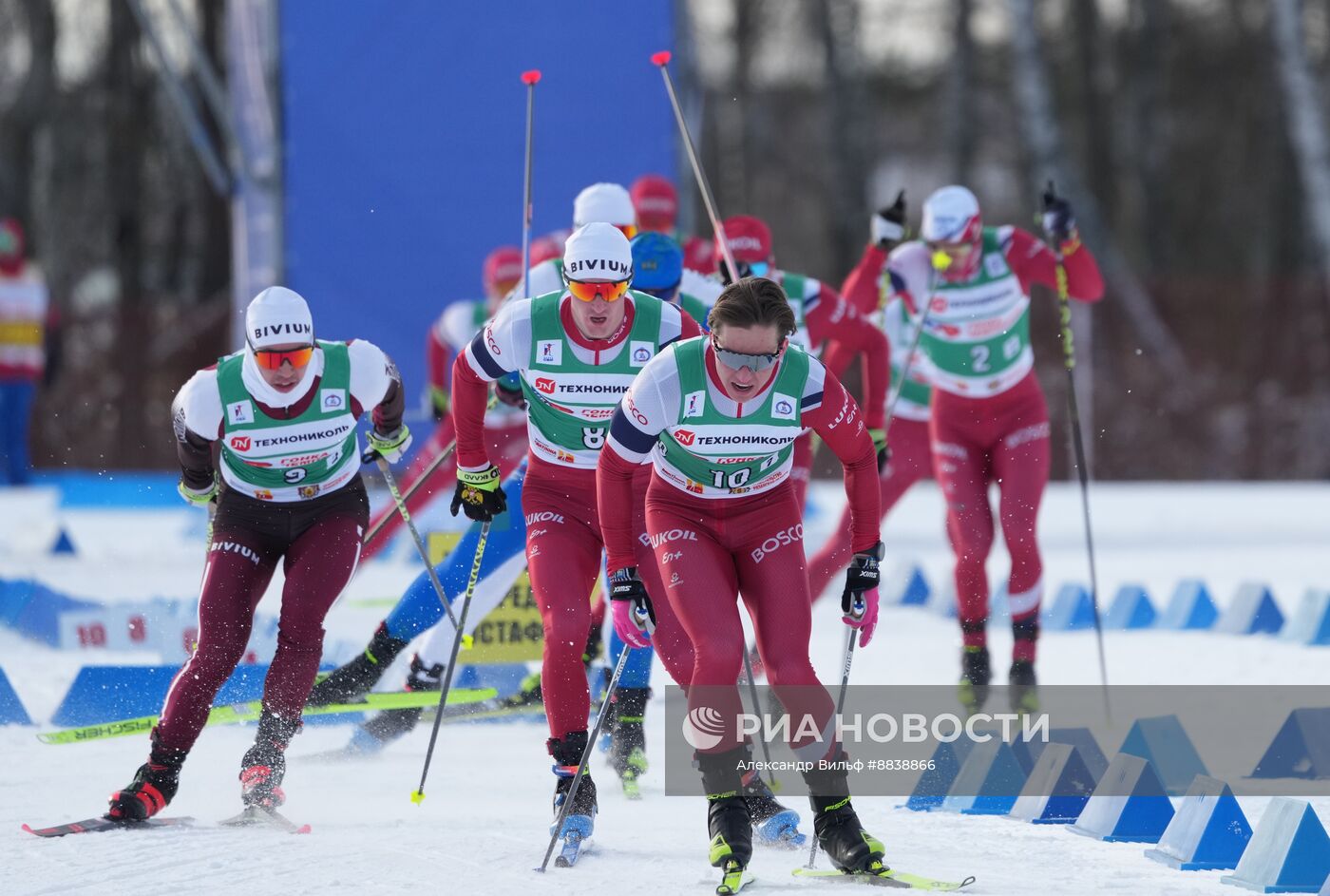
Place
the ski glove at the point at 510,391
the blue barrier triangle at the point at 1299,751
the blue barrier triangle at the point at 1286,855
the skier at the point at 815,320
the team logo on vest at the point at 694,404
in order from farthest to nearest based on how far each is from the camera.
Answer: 1. the skier at the point at 815,320
2. the ski glove at the point at 510,391
3. the blue barrier triangle at the point at 1299,751
4. the team logo on vest at the point at 694,404
5. the blue barrier triangle at the point at 1286,855

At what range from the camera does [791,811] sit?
220 inches

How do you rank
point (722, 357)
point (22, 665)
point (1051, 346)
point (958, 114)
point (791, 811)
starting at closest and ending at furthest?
point (722, 357), point (791, 811), point (22, 665), point (1051, 346), point (958, 114)

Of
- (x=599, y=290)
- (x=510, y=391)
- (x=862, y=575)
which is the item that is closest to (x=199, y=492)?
(x=510, y=391)

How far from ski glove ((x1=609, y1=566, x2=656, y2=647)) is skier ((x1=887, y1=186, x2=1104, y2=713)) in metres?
2.58

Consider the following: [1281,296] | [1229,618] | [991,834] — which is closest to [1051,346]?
[1281,296]

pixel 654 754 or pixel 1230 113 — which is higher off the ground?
pixel 1230 113

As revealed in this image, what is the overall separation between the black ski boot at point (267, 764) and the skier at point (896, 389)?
2.49m

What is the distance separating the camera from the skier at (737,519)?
16.8 feet

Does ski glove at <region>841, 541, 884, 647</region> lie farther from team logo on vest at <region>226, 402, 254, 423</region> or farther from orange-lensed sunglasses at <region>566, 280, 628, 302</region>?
team logo on vest at <region>226, 402, 254, 423</region>

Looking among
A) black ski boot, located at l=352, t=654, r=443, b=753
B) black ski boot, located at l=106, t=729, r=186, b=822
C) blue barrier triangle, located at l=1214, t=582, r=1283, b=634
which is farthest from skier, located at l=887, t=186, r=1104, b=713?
black ski boot, located at l=106, t=729, r=186, b=822

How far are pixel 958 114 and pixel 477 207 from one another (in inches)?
521

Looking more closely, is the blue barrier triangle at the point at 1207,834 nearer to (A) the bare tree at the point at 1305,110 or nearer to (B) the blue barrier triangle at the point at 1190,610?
(B) the blue barrier triangle at the point at 1190,610

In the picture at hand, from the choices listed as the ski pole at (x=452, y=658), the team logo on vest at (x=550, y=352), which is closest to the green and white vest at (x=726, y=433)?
the team logo on vest at (x=550, y=352)

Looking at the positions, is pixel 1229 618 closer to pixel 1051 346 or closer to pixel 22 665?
pixel 22 665
